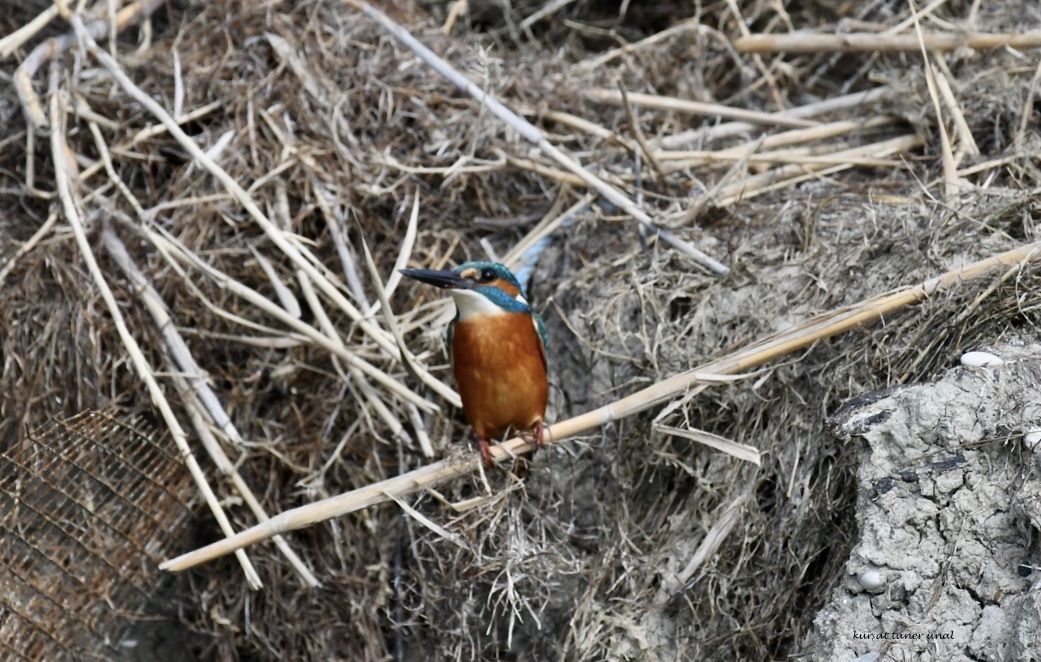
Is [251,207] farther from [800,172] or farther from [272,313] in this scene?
[800,172]

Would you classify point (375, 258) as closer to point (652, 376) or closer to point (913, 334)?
point (652, 376)

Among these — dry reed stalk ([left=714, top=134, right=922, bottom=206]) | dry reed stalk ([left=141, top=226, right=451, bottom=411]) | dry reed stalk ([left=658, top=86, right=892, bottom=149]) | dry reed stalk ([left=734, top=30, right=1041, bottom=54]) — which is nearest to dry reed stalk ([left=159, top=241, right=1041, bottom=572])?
dry reed stalk ([left=141, top=226, right=451, bottom=411])

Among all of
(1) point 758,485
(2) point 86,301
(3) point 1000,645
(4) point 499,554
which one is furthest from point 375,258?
(3) point 1000,645

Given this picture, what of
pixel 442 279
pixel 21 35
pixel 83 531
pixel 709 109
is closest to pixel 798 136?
pixel 709 109

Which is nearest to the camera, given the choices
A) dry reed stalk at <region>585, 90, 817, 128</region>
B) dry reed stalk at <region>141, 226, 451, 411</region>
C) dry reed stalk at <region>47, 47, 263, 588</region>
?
dry reed stalk at <region>47, 47, 263, 588</region>

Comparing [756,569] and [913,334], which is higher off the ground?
[913,334]

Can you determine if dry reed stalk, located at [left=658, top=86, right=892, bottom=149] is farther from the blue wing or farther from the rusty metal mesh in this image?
the rusty metal mesh
